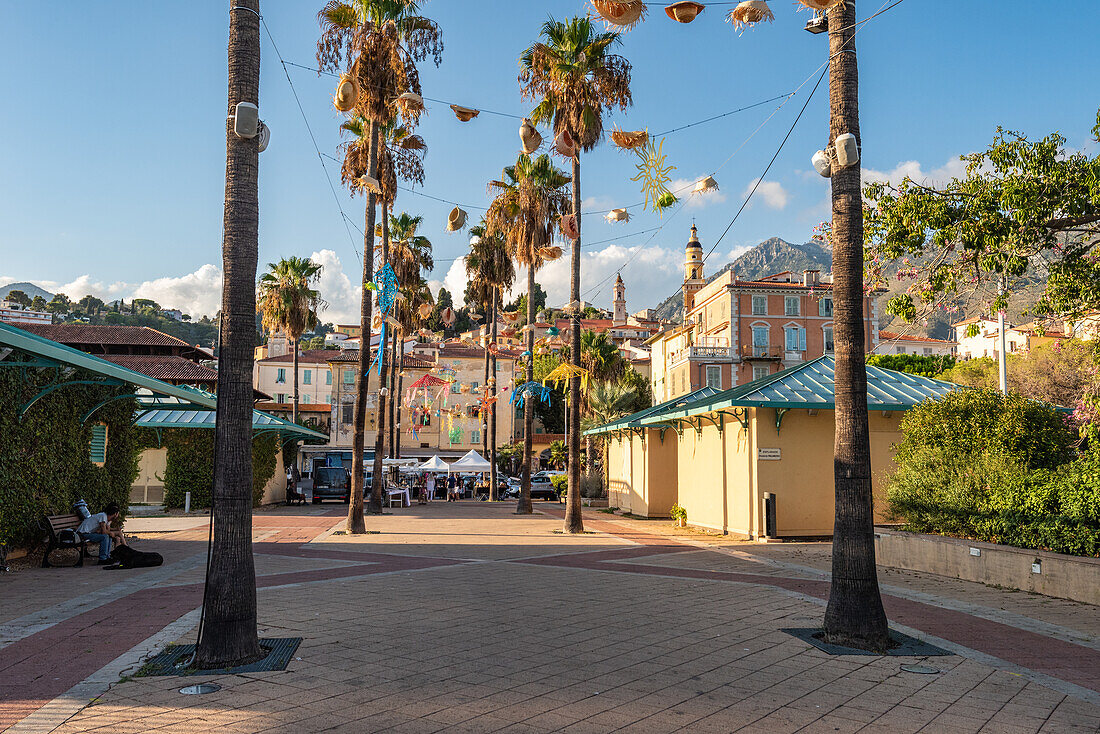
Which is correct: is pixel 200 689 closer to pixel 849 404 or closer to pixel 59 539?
pixel 849 404

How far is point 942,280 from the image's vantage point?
11.3 metres

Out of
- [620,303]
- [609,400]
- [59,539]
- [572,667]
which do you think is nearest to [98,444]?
[59,539]

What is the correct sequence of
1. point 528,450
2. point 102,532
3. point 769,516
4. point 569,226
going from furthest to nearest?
1. point 528,450
2. point 569,226
3. point 769,516
4. point 102,532

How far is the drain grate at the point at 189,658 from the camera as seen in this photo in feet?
20.1

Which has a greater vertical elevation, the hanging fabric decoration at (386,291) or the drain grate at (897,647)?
the hanging fabric decoration at (386,291)

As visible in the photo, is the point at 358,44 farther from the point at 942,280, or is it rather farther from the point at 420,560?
the point at 942,280

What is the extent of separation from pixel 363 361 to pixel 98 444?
7.17m

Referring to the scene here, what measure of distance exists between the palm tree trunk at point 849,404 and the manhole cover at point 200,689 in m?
5.28

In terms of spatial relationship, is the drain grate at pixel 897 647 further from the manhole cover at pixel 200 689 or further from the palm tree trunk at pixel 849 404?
the manhole cover at pixel 200 689

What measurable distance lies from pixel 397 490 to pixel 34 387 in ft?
77.8

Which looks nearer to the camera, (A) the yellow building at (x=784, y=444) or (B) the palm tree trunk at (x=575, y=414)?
(A) the yellow building at (x=784, y=444)

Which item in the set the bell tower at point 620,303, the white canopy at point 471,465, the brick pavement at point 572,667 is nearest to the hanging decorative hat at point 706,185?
the brick pavement at point 572,667

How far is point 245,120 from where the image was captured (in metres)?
6.88

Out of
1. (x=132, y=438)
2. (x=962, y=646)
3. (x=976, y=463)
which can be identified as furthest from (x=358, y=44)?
(x=962, y=646)
